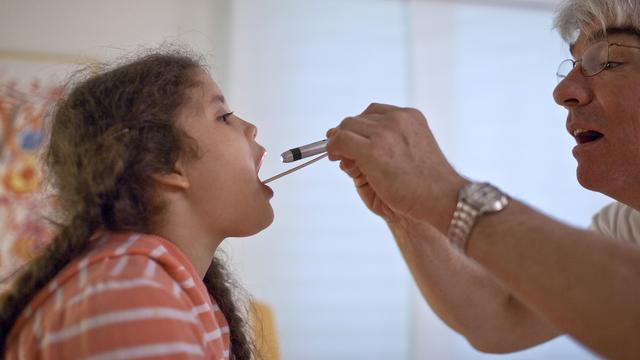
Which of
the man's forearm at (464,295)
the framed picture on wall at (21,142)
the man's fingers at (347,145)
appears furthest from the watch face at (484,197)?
the framed picture on wall at (21,142)

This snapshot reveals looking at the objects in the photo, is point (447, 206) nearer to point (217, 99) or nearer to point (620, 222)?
point (217, 99)

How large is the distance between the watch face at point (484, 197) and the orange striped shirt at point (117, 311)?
38 cm

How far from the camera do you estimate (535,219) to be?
26.4 inches

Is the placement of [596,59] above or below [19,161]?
above

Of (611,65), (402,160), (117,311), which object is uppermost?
(611,65)

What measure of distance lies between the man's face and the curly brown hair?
2.51 feet

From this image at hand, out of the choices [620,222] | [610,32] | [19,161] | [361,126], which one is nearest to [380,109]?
[361,126]

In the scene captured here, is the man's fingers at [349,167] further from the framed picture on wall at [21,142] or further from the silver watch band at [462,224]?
the framed picture on wall at [21,142]

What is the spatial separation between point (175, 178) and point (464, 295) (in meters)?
0.63

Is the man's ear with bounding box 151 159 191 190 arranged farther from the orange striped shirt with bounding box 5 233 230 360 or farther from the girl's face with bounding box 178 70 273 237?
the orange striped shirt with bounding box 5 233 230 360

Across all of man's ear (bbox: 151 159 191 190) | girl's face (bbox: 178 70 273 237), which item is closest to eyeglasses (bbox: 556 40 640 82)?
girl's face (bbox: 178 70 273 237)

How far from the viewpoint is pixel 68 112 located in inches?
33.8

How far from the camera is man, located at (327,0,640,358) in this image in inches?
23.2

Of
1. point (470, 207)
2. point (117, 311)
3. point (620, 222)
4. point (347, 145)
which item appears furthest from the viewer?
point (620, 222)
